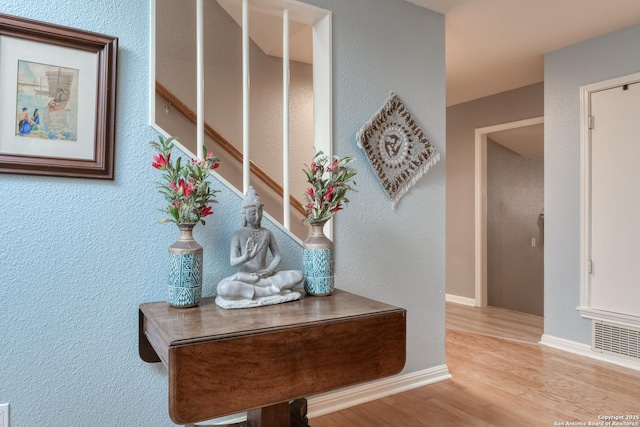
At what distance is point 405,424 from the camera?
1.94m

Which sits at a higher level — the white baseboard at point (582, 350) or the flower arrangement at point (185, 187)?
the flower arrangement at point (185, 187)

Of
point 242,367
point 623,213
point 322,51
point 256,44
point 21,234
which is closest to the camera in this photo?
point 242,367

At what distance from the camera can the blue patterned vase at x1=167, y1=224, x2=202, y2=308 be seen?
1463 millimetres

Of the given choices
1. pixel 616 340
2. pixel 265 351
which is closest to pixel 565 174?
pixel 616 340

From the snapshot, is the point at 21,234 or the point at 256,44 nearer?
the point at 21,234

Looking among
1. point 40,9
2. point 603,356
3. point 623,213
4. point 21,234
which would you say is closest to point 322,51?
point 40,9

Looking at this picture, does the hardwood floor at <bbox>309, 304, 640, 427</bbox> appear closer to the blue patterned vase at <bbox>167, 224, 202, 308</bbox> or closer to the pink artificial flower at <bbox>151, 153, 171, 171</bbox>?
the blue patterned vase at <bbox>167, 224, 202, 308</bbox>

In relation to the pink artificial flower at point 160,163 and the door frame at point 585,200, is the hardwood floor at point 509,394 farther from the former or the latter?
the pink artificial flower at point 160,163

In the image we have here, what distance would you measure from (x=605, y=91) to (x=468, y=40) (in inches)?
41.0

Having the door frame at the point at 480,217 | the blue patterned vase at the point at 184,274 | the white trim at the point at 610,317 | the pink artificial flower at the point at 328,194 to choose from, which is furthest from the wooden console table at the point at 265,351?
the door frame at the point at 480,217

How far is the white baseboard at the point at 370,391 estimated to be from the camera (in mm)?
2040

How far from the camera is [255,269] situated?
1622 mm

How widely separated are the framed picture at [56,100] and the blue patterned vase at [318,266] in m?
0.86

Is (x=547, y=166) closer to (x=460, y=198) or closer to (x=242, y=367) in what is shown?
(x=460, y=198)
